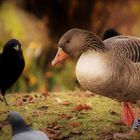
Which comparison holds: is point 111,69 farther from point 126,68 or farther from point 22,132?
point 22,132

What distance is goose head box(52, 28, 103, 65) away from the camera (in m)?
6.41

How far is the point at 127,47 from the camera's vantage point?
6688mm

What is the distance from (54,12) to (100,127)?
236 inches

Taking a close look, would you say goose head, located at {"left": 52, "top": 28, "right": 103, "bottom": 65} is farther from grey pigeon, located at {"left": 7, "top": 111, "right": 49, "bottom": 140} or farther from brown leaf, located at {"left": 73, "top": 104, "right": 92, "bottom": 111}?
brown leaf, located at {"left": 73, "top": 104, "right": 92, "bottom": 111}

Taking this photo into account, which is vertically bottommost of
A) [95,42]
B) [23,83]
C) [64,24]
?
[23,83]

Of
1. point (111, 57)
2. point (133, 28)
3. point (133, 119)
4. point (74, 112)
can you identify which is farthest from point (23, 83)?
point (133, 28)

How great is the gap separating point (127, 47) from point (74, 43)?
2.19ft

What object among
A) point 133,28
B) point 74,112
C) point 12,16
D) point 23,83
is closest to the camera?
point 74,112

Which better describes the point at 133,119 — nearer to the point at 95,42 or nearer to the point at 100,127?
the point at 100,127

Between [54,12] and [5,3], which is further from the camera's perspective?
[5,3]

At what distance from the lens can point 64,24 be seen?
491 inches

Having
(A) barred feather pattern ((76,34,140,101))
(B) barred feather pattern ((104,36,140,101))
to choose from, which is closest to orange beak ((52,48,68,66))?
(A) barred feather pattern ((76,34,140,101))

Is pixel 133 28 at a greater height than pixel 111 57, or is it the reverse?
pixel 111 57

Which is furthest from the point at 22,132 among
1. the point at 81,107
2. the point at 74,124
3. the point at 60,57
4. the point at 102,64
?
the point at 81,107
